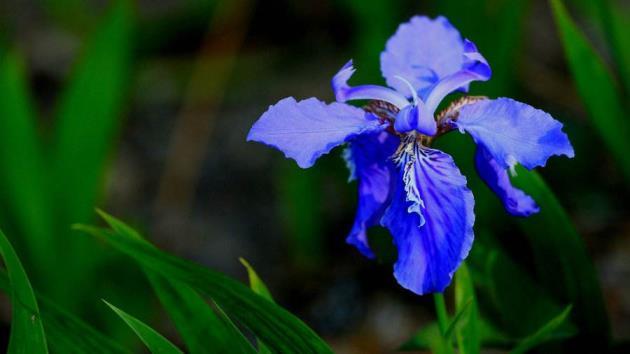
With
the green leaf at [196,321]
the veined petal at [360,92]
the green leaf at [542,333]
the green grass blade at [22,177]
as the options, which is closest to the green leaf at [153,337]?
the green leaf at [196,321]

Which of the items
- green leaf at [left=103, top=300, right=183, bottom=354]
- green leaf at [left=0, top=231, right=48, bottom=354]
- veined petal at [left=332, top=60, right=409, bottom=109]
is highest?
veined petal at [left=332, top=60, right=409, bottom=109]

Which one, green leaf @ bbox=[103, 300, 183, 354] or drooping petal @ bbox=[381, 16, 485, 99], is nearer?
green leaf @ bbox=[103, 300, 183, 354]

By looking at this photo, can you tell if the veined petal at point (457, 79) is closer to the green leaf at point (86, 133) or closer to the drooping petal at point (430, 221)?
the drooping petal at point (430, 221)

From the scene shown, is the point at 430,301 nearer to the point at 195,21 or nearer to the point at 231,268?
the point at 231,268

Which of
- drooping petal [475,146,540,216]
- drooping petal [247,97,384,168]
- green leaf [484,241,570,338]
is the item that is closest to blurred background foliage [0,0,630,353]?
green leaf [484,241,570,338]

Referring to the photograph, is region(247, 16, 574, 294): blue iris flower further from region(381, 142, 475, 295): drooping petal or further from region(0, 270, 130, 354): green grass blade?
region(0, 270, 130, 354): green grass blade

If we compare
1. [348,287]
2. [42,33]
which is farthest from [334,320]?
[42,33]

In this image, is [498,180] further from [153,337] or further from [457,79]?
[153,337]

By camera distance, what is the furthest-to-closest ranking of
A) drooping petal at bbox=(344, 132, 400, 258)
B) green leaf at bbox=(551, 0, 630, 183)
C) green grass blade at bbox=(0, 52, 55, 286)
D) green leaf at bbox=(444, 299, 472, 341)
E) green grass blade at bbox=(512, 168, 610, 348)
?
green grass blade at bbox=(0, 52, 55, 286) < green leaf at bbox=(551, 0, 630, 183) < green grass blade at bbox=(512, 168, 610, 348) < drooping petal at bbox=(344, 132, 400, 258) < green leaf at bbox=(444, 299, 472, 341)
